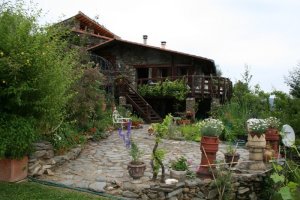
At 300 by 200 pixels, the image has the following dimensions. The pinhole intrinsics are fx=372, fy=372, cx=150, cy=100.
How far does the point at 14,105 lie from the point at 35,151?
1077mm

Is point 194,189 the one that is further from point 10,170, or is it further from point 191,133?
point 191,133

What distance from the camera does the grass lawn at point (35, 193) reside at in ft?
20.0

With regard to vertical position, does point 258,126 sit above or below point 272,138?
above

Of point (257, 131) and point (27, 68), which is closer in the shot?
point (27, 68)

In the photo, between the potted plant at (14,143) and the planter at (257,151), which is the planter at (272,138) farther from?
the potted plant at (14,143)

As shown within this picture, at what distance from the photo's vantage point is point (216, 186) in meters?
7.00

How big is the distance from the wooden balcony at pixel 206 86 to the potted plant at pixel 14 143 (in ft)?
41.9

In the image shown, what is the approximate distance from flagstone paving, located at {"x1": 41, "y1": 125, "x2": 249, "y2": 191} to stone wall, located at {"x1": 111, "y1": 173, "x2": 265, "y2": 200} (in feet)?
1.42

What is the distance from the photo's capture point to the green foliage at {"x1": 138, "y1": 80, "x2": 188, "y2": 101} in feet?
61.8

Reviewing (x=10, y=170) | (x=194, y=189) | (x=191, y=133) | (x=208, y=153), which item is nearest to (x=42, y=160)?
(x=10, y=170)

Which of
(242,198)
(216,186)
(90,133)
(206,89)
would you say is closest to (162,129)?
(216,186)

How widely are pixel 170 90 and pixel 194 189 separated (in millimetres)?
12356

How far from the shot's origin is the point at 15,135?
265 inches

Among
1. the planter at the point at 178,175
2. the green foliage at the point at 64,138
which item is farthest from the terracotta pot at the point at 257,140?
the green foliage at the point at 64,138
